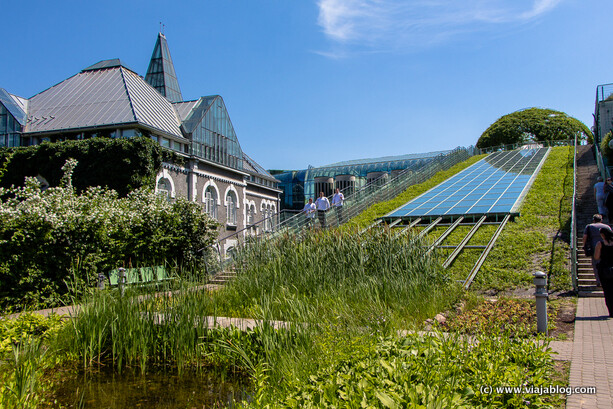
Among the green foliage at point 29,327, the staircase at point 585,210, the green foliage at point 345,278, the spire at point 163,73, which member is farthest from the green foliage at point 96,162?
the staircase at point 585,210

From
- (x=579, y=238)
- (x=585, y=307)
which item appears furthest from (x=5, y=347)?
(x=579, y=238)

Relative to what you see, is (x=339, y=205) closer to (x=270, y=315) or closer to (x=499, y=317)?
(x=499, y=317)

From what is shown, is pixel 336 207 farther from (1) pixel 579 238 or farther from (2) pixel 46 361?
(2) pixel 46 361

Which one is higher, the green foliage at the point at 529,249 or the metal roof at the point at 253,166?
the metal roof at the point at 253,166

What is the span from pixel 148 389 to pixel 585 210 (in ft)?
56.9

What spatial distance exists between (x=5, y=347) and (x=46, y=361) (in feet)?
4.00

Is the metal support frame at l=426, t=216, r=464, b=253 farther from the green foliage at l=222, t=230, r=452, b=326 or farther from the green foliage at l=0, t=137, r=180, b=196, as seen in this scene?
the green foliage at l=0, t=137, r=180, b=196

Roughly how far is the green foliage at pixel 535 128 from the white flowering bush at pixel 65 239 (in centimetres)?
5672

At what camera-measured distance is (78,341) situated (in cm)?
630

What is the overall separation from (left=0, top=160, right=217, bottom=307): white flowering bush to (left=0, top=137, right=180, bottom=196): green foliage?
6.71m

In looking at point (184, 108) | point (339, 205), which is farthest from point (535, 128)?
point (339, 205)

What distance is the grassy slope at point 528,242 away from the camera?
11.4 meters

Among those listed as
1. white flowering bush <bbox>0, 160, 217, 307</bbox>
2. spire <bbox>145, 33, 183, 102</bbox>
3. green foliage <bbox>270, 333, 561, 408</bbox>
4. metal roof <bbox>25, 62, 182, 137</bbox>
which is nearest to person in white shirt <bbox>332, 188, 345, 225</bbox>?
white flowering bush <bbox>0, 160, 217, 307</bbox>

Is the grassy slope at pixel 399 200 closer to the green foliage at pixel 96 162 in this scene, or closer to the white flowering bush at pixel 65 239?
the white flowering bush at pixel 65 239
